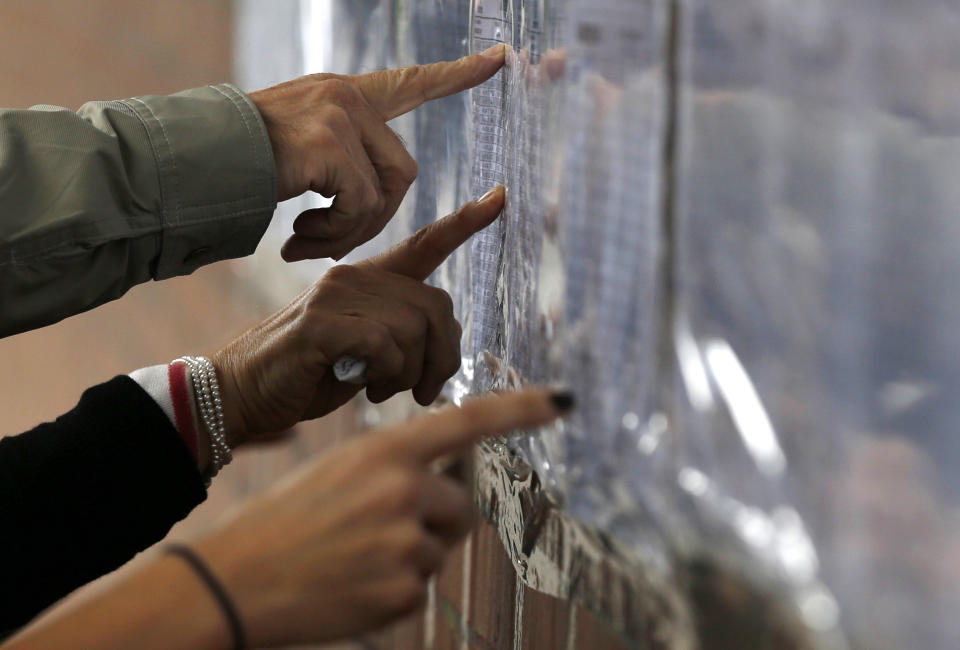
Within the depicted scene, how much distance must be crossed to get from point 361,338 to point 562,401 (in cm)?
29

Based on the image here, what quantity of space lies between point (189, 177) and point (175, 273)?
87 mm

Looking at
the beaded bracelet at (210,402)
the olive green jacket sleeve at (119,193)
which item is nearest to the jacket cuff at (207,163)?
the olive green jacket sleeve at (119,193)

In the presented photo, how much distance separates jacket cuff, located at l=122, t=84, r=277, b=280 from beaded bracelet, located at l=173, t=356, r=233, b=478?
106 mm

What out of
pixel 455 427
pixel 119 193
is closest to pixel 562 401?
pixel 455 427

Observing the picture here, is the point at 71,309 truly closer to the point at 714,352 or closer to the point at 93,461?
the point at 93,461

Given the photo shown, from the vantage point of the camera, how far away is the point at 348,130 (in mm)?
759

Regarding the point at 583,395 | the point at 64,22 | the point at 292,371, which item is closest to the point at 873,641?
the point at 583,395

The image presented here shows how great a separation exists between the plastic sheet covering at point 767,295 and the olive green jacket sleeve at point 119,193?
25cm

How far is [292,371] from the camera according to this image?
2.72 ft

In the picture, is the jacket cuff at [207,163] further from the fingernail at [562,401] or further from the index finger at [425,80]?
the fingernail at [562,401]

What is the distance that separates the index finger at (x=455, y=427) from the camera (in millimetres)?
502

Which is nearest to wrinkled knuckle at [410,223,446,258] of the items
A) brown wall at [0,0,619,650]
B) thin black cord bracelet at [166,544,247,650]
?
thin black cord bracelet at [166,544,247,650]

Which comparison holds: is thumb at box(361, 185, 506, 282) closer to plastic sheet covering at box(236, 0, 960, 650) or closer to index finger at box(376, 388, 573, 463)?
plastic sheet covering at box(236, 0, 960, 650)

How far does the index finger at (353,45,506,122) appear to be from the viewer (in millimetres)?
767
